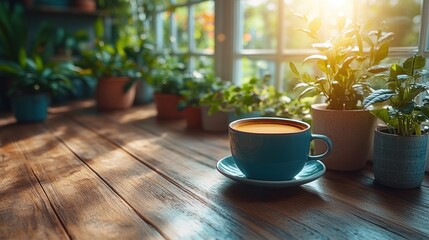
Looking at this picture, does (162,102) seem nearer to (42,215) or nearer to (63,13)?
(42,215)

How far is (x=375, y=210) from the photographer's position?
729 millimetres

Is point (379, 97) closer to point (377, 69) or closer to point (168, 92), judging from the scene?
point (377, 69)

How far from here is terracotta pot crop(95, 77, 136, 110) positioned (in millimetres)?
1993

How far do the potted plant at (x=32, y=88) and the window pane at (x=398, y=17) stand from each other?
1.41m

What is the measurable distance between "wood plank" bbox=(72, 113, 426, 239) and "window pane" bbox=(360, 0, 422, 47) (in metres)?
0.62

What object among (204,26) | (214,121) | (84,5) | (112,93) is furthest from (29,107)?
(84,5)

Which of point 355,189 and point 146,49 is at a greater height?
point 146,49

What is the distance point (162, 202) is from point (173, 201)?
0.08ft

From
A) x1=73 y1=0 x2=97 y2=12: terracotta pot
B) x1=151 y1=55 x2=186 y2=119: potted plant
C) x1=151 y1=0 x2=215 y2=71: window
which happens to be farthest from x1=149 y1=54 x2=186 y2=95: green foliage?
x1=73 y1=0 x2=97 y2=12: terracotta pot

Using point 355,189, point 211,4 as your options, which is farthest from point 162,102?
point 355,189

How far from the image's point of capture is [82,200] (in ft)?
2.57

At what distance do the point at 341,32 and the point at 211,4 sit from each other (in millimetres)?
1155

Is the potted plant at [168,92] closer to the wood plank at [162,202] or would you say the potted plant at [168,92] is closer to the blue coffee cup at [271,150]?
the wood plank at [162,202]

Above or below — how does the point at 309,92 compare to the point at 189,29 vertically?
below
